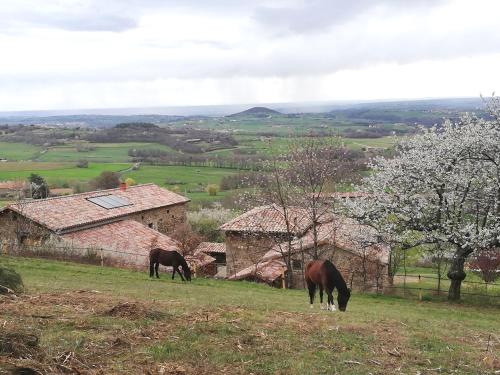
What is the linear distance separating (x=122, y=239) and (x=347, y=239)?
1704 centimetres

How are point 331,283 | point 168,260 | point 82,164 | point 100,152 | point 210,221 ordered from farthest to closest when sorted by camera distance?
point 100,152 < point 82,164 < point 210,221 < point 168,260 < point 331,283

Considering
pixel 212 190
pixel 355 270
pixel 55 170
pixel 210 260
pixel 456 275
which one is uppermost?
pixel 456 275

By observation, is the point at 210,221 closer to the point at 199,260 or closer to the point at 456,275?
the point at 199,260

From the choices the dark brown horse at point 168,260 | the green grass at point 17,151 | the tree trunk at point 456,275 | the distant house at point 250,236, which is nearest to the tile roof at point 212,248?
the distant house at point 250,236

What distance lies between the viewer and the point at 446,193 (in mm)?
25359

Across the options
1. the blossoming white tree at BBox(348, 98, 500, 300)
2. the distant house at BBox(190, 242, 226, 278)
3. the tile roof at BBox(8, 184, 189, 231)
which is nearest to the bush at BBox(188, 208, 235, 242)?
the distant house at BBox(190, 242, 226, 278)

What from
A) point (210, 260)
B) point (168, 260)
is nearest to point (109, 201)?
point (210, 260)

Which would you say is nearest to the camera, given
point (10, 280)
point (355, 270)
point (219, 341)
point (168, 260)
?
point (219, 341)

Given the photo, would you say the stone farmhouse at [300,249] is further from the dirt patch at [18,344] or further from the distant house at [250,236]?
the dirt patch at [18,344]

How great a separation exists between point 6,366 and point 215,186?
268 feet

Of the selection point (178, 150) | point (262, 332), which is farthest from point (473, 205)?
point (178, 150)

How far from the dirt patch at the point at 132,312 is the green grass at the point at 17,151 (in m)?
115

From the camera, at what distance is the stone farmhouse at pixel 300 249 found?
105 ft

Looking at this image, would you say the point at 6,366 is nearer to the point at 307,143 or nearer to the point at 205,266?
the point at 307,143
